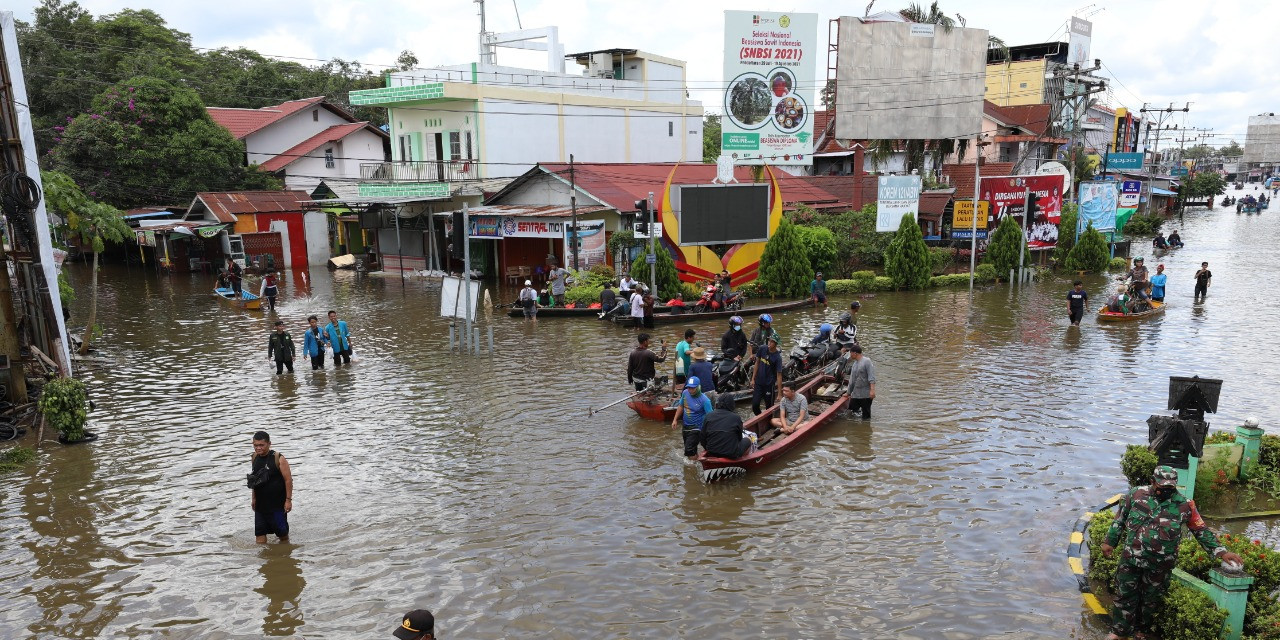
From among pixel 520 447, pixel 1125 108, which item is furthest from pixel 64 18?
pixel 1125 108

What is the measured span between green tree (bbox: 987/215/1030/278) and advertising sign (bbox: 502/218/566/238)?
17.0 m

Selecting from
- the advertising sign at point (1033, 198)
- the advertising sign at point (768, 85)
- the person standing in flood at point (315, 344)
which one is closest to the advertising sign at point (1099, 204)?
the advertising sign at point (1033, 198)

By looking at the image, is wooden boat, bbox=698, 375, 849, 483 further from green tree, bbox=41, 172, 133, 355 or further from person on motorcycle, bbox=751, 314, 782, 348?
green tree, bbox=41, 172, 133, 355

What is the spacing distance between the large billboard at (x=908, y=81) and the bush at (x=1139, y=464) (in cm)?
2586

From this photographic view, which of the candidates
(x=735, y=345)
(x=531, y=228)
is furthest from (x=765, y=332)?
(x=531, y=228)

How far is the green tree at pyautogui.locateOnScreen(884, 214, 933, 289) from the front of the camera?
29.5m

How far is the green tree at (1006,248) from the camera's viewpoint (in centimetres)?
3136

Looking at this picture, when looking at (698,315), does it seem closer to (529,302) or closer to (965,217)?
(529,302)

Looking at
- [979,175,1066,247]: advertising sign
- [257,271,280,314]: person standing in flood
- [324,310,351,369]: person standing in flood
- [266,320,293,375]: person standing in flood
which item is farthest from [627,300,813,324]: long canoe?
[979,175,1066,247]: advertising sign

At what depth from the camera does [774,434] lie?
12.3m

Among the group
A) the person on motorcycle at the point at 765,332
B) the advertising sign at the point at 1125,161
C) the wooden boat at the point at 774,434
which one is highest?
the advertising sign at the point at 1125,161

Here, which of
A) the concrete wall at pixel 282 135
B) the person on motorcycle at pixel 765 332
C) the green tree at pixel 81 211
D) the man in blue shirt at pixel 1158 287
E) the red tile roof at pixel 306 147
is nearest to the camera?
the person on motorcycle at pixel 765 332

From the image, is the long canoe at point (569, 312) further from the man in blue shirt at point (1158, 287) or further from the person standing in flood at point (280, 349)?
the man in blue shirt at point (1158, 287)

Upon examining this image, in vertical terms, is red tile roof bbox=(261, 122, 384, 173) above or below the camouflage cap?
above
